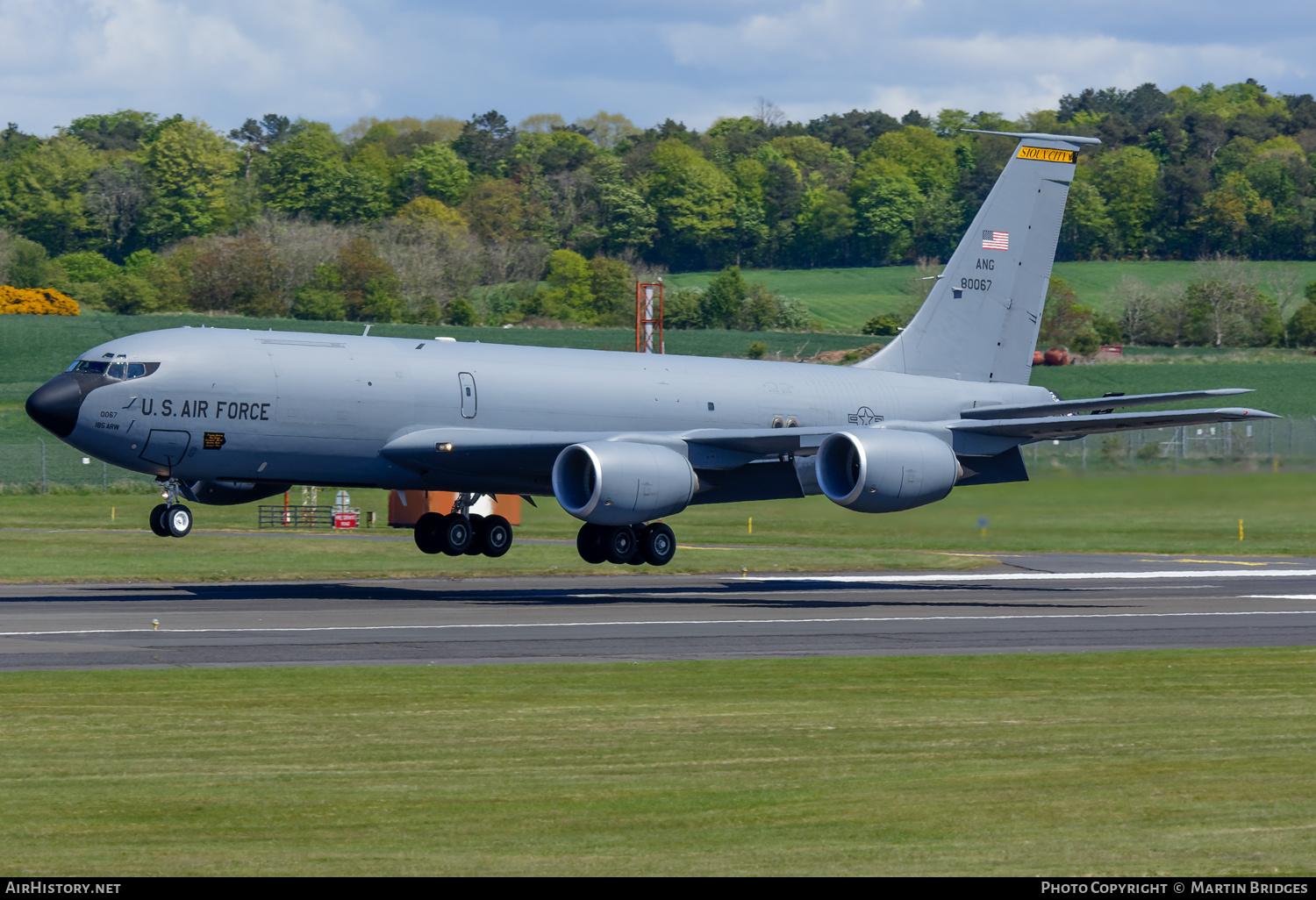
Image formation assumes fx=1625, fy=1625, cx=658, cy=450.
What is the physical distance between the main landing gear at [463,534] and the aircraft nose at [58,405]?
930 cm

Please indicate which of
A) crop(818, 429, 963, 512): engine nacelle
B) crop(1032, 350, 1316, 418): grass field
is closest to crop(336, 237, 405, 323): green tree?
crop(1032, 350, 1316, 418): grass field

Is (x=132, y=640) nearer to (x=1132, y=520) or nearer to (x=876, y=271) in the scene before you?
(x=1132, y=520)

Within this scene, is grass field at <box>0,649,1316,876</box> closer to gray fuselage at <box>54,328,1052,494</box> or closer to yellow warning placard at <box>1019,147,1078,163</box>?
gray fuselage at <box>54,328,1052,494</box>

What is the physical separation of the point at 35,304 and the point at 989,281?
348 feet

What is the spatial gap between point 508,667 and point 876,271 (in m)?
176

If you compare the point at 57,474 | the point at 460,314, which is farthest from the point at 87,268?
the point at 57,474

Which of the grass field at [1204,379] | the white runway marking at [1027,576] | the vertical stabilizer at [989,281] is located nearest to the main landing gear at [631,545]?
the white runway marking at [1027,576]

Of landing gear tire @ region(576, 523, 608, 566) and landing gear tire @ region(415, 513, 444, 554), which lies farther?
landing gear tire @ region(576, 523, 608, 566)

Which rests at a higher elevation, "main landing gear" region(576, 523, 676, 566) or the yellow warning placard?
the yellow warning placard

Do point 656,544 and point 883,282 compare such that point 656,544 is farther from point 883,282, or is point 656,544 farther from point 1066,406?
point 883,282

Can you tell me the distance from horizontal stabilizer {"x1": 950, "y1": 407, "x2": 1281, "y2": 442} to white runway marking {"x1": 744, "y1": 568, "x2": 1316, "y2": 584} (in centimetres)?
635

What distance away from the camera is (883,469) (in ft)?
116

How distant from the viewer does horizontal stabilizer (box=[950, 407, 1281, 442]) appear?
3522 centimetres
